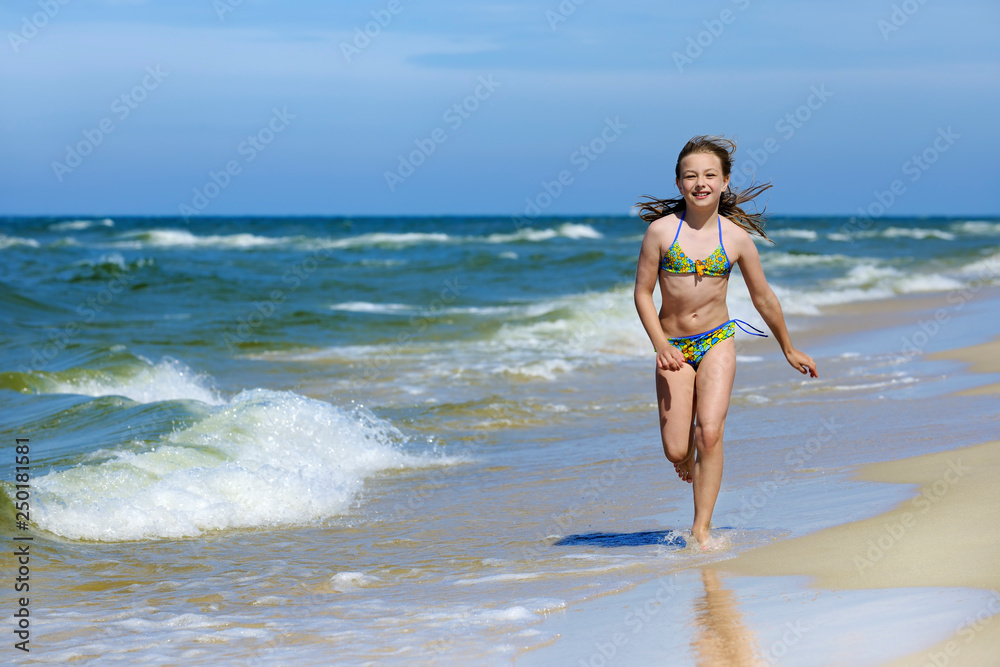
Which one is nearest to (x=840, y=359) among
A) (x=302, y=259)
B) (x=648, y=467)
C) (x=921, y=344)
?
(x=921, y=344)

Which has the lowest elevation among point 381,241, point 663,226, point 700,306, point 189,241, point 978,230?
point 700,306

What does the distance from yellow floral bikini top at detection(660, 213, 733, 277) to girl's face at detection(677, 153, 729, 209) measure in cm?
19

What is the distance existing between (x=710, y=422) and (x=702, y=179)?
3.30ft

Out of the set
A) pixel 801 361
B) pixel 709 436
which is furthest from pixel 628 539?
pixel 801 361

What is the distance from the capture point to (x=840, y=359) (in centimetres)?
1135

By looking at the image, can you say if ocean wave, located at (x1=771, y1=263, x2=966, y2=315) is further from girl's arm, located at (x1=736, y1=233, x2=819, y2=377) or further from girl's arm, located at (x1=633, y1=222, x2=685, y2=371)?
girl's arm, located at (x1=633, y1=222, x2=685, y2=371)

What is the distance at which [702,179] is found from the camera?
4.34m

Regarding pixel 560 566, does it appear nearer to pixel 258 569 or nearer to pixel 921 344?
pixel 258 569

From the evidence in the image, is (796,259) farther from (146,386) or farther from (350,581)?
(350,581)

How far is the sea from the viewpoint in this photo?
154 inches

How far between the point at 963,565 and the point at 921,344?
29.3 feet

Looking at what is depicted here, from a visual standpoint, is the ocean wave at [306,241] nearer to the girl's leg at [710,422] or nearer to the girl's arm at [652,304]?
the girl's arm at [652,304]

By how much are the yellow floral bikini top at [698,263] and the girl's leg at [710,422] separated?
307 millimetres

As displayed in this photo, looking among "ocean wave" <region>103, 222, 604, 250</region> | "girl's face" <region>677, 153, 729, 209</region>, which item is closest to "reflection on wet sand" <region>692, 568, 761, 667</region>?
"girl's face" <region>677, 153, 729, 209</region>
